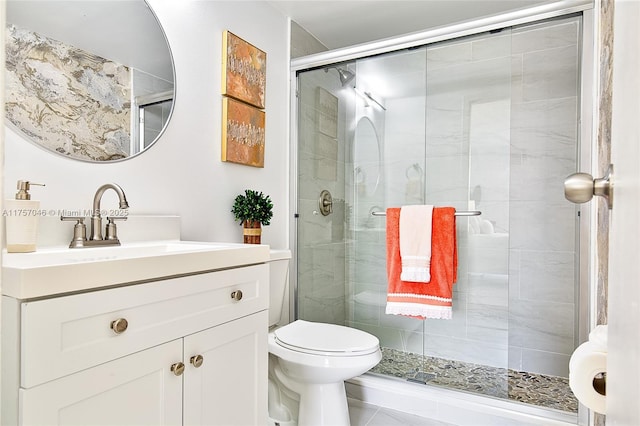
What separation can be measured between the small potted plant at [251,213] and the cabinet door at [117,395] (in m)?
0.94

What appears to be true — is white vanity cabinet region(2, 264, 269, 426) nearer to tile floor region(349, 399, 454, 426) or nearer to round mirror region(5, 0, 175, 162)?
round mirror region(5, 0, 175, 162)

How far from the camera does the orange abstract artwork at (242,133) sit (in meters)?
2.00

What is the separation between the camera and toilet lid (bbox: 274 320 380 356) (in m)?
1.69

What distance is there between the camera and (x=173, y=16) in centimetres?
175

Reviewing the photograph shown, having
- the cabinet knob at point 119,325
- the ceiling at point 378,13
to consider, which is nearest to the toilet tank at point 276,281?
the cabinet knob at point 119,325

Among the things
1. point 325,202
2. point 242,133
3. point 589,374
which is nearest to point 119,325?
point 589,374

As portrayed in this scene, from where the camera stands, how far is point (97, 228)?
137 cm

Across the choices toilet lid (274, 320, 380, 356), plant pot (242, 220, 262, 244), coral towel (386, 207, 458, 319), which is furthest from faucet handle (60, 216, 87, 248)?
coral towel (386, 207, 458, 319)

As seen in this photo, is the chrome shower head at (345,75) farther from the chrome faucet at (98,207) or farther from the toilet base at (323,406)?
the toilet base at (323,406)

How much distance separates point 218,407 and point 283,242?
1356mm

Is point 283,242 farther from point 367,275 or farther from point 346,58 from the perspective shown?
point 346,58

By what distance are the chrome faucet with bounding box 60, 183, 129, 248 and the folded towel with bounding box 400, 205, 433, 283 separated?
1.35 metres

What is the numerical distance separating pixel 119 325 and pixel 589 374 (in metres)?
0.87

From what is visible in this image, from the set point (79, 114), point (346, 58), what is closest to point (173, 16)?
point (79, 114)
